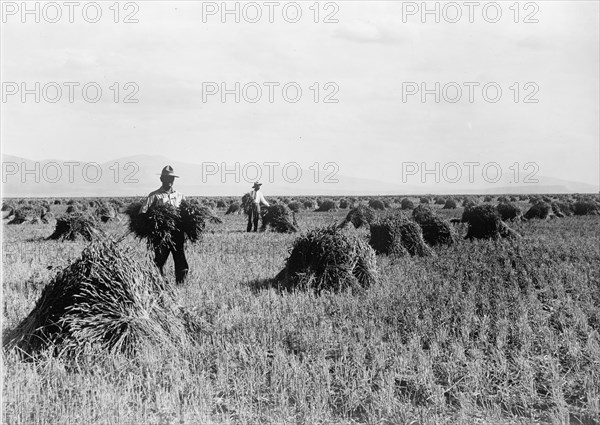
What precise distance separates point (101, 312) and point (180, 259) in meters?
3.39

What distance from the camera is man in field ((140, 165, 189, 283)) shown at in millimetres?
9680

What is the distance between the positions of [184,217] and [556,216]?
2346cm

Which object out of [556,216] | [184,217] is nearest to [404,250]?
[184,217]

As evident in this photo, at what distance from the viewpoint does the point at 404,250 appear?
14148mm

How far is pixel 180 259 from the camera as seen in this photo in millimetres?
9883

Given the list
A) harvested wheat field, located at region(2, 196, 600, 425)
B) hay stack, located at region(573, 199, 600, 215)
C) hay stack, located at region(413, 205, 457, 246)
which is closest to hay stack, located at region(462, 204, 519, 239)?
hay stack, located at region(413, 205, 457, 246)

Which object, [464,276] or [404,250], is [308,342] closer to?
[464,276]

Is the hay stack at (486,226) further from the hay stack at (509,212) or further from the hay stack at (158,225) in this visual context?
the hay stack at (158,225)

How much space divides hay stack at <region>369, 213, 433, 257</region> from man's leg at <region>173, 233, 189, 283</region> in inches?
218

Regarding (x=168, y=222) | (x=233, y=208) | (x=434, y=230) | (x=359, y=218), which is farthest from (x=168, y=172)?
(x=233, y=208)

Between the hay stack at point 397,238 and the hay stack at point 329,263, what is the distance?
11.3 feet

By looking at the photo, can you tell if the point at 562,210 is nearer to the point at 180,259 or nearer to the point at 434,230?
the point at 434,230

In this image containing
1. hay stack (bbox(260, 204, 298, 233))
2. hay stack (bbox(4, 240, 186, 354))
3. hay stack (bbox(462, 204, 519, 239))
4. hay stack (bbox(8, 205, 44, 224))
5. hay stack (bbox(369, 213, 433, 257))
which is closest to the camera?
hay stack (bbox(4, 240, 186, 354))

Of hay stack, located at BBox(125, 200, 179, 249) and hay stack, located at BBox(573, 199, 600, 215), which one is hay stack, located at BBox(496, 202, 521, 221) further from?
hay stack, located at BBox(125, 200, 179, 249)
